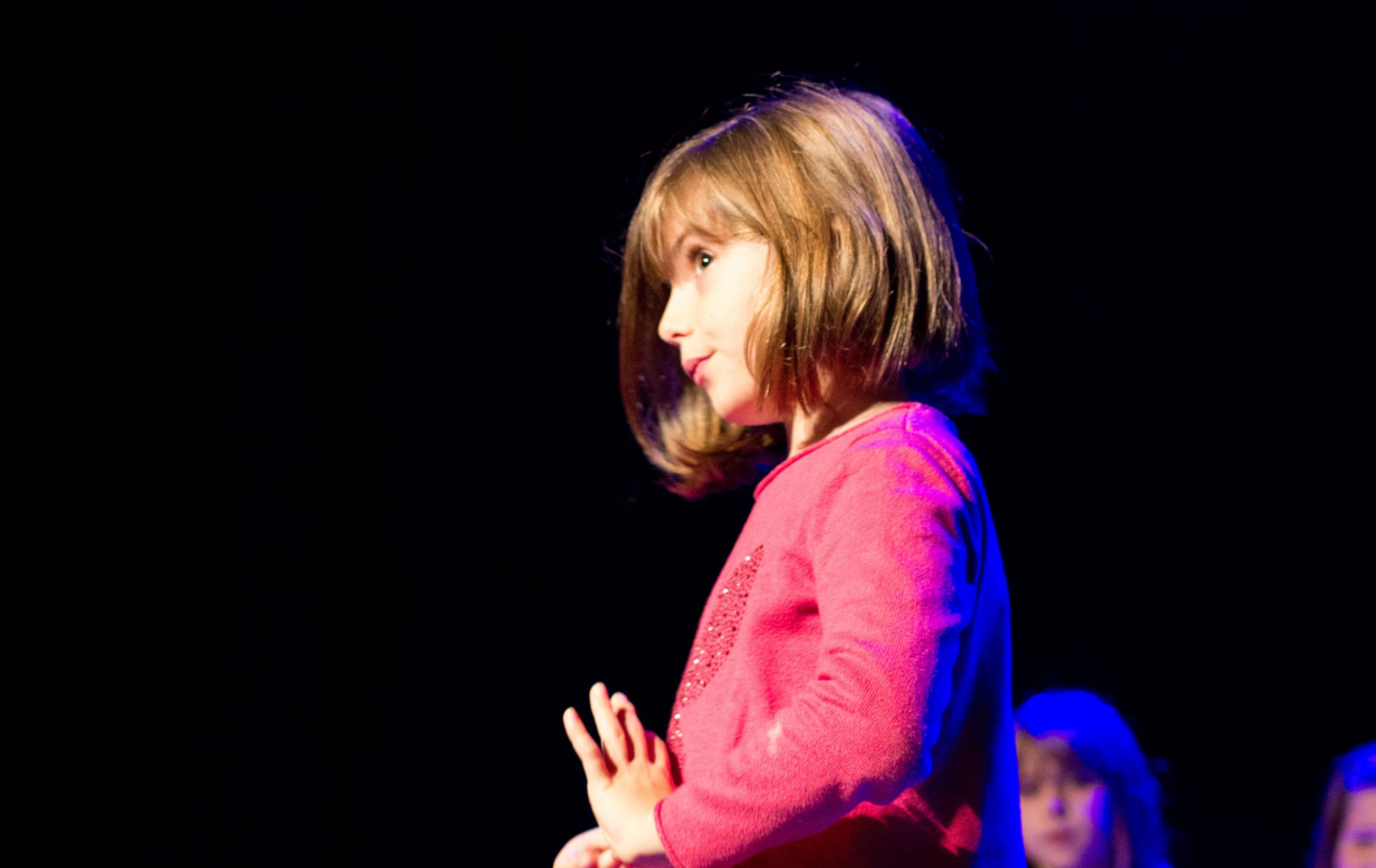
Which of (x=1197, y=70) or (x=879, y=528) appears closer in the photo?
(x=879, y=528)

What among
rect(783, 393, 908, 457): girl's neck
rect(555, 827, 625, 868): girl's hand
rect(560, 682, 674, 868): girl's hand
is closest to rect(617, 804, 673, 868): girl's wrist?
rect(560, 682, 674, 868): girl's hand

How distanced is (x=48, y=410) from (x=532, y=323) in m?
0.75

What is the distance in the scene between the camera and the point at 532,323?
1.78 meters

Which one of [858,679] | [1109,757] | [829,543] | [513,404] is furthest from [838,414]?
[1109,757]

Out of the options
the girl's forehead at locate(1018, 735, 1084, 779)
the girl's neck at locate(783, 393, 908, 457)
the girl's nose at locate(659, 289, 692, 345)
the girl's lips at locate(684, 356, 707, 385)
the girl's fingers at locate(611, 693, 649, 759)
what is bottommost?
the girl's forehead at locate(1018, 735, 1084, 779)

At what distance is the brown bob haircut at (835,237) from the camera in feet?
3.01

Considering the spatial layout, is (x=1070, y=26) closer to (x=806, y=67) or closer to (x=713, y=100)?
(x=806, y=67)

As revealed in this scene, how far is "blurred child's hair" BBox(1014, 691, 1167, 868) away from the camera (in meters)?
1.66

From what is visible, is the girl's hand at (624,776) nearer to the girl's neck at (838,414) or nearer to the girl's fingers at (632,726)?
the girl's fingers at (632,726)


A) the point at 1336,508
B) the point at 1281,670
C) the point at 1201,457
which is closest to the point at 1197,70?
the point at 1201,457

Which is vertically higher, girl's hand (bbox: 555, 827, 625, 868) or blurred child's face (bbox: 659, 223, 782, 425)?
blurred child's face (bbox: 659, 223, 782, 425)

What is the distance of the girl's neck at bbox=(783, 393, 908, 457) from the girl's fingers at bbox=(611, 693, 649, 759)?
10.9 inches

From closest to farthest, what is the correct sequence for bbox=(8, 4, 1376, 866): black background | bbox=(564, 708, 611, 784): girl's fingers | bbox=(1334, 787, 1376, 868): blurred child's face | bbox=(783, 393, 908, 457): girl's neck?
bbox=(564, 708, 611, 784): girl's fingers, bbox=(783, 393, 908, 457): girl's neck, bbox=(1334, 787, 1376, 868): blurred child's face, bbox=(8, 4, 1376, 866): black background

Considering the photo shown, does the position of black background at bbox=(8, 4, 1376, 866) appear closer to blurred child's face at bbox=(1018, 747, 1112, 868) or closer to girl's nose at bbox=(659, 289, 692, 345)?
blurred child's face at bbox=(1018, 747, 1112, 868)
